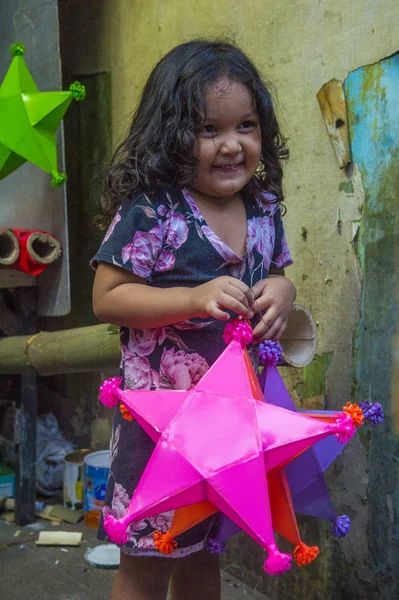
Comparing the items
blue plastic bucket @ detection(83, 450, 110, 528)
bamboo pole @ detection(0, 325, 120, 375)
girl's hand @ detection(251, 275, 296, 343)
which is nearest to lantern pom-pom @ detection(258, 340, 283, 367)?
girl's hand @ detection(251, 275, 296, 343)

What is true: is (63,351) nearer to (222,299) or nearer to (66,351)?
(66,351)

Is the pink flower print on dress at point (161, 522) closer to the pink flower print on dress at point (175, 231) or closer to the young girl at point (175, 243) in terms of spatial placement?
the young girl at point (175, 243)

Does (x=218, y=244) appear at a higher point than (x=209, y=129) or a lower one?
lower

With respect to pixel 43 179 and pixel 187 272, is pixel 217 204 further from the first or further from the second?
pixel 43 179

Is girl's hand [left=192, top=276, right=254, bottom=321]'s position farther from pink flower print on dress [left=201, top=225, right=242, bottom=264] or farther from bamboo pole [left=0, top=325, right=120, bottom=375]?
bamboo pole [left=0, top=325, right=120, bottom=375]

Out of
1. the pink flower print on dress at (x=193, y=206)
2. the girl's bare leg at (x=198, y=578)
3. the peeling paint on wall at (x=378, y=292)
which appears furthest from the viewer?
the peeling paint on wall at (x=378, y=292)

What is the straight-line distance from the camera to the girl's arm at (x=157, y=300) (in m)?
1.24

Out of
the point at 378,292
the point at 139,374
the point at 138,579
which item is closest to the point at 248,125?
the point at 139,374

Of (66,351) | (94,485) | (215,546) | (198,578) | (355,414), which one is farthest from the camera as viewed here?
(94,485)

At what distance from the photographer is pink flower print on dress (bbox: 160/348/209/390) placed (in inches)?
55.8

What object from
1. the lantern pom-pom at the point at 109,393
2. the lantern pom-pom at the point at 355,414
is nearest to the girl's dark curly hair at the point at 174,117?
the lantern pom-pom at the point at 109,393

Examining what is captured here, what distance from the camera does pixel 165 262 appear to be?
142 centimetres

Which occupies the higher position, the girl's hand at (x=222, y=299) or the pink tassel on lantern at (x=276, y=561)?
the girl's hand at (x=222, y=299)

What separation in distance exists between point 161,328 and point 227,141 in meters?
0.38
